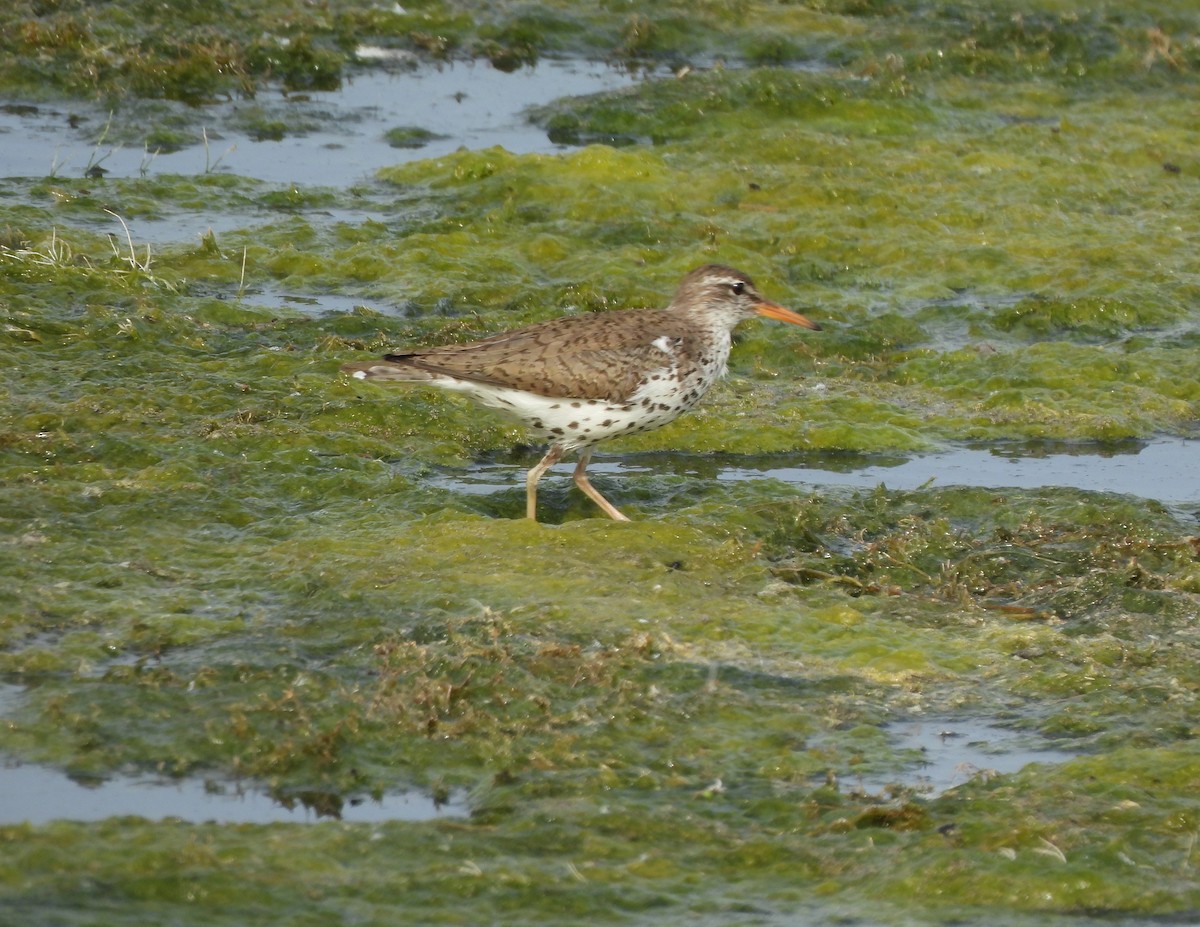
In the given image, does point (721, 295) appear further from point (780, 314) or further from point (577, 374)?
point (577, 374)

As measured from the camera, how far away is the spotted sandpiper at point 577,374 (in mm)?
7902

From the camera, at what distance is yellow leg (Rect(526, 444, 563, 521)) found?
314 inches

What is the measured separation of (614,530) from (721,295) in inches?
70.5

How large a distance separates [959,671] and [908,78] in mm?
9329

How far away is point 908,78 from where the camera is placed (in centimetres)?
1498

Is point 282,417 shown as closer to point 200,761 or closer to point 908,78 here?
point 200,761

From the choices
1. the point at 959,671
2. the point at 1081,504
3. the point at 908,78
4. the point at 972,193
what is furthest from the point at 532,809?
the point at 908,78

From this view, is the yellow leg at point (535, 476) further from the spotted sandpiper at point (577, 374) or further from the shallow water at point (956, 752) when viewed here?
the shallow water at point (956, 752)

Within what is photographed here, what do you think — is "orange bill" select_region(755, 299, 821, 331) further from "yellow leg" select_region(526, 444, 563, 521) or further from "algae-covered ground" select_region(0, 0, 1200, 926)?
"yellow leg" select_region(526, 444, 563, 521)

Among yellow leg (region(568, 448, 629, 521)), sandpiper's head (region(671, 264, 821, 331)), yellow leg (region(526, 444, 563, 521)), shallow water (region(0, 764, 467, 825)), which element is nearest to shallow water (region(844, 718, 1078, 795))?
shallow water (region(0, 764, 467, 825))

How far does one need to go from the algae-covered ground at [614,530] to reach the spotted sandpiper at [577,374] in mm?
445

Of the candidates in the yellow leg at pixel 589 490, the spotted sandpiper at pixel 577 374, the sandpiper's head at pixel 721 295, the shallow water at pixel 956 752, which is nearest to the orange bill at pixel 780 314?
the sandpiper's head at pixel 721 295

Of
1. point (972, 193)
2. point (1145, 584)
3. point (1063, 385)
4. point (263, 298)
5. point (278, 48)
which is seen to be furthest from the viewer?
point (278, 48)

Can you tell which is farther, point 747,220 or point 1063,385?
point 747,220
